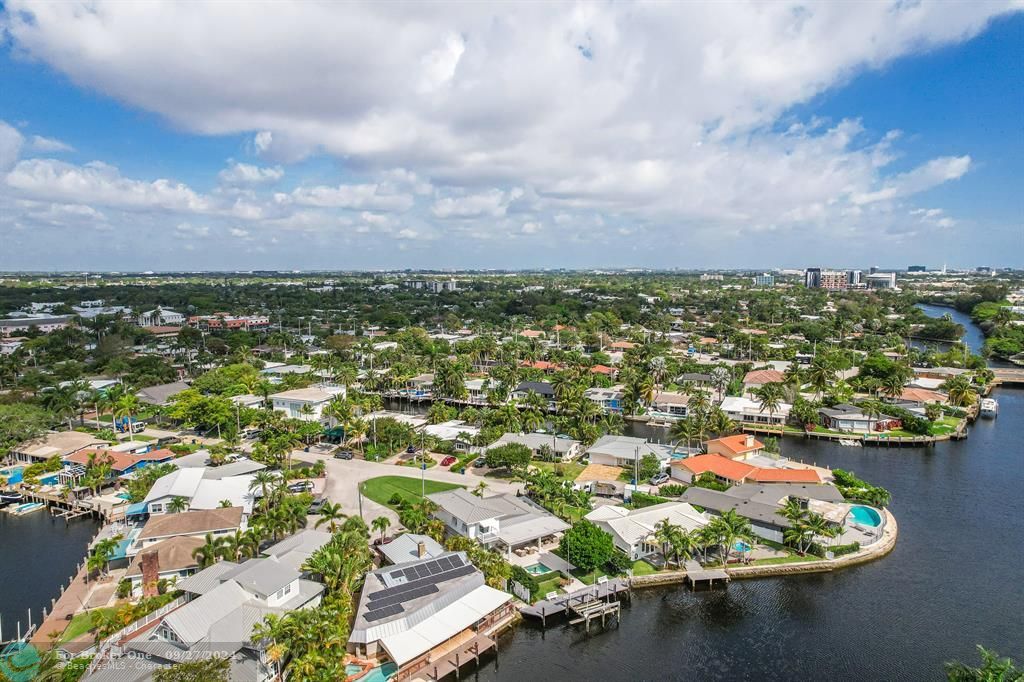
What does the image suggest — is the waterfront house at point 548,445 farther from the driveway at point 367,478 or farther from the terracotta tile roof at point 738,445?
the terracotta tile roof at point 738,445

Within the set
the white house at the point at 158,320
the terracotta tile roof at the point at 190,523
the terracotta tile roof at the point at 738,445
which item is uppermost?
the white house at the point at 158,320

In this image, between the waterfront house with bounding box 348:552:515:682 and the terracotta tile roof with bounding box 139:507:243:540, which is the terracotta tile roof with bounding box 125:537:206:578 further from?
the waterfront house with bounding box 348:552:515:682

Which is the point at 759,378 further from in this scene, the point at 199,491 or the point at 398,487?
the point at 199,491

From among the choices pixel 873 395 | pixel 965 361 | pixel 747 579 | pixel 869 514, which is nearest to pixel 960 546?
pixel 869 514

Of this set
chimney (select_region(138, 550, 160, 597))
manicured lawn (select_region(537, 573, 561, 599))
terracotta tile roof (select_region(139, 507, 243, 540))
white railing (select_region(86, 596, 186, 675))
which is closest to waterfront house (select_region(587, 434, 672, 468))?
manicured lawn (select_region(537, 573, 561, 599))

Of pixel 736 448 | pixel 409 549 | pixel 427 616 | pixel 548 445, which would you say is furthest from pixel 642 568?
pixel 736 448

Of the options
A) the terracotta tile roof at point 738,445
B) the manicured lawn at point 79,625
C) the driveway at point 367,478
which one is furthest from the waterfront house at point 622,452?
the manicured lawn at point 79,625
